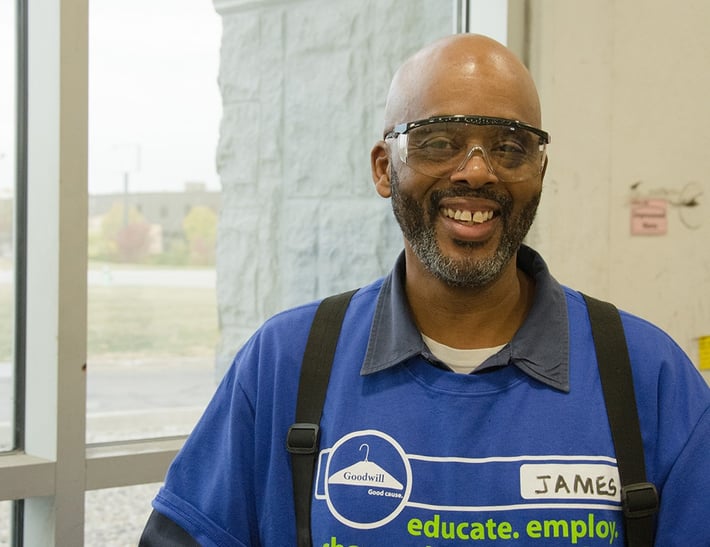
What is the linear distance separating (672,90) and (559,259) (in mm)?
569

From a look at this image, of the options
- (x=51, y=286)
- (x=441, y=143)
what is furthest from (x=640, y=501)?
(x=51, y=286)

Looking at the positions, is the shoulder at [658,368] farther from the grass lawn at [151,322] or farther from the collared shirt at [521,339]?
the grass lawn at [151,322]

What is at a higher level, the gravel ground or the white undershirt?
the white undershirt

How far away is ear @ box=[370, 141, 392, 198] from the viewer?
1330 mm

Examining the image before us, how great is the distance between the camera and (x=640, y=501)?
3.49 ft

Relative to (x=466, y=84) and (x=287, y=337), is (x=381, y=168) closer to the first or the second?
(x=466, y=84)

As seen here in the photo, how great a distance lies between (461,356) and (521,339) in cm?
9

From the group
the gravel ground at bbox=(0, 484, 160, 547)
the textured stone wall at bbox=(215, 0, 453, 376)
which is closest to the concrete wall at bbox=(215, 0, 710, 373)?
the textured stone wall at bbox=(215, 0, 453, 376)

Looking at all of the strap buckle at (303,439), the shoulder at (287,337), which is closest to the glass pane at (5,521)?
the shoulder at (287,337)

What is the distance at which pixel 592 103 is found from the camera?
215cm

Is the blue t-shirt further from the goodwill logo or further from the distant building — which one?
the distant building

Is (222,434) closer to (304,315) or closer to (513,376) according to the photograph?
(304,315)

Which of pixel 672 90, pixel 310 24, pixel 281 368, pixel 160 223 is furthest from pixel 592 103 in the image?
pixel 281 368

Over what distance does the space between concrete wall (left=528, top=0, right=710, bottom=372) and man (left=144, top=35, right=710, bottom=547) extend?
875 millimetres
